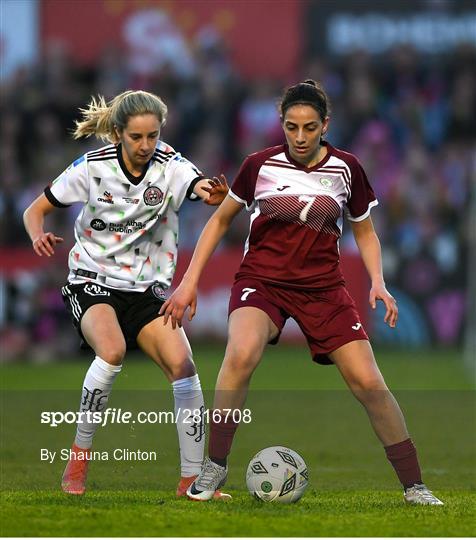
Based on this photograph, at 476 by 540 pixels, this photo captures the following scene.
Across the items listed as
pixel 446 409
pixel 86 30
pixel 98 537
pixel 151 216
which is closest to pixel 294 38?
pixel 86 30

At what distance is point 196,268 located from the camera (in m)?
7.18

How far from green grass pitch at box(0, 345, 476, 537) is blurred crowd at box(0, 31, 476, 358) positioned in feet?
7.92

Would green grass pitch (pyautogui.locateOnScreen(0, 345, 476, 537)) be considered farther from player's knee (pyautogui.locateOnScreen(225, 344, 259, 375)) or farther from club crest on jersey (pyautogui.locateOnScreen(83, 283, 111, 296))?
club crest on jersey (pyautogui.locateOnScreen(83, 283, 111, 296))

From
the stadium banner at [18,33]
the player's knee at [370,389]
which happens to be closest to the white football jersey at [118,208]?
the player's knee at [370,389]

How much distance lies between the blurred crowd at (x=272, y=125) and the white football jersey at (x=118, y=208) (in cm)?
1062

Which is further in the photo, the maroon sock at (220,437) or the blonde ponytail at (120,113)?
the blonde ponytail at (120,113)

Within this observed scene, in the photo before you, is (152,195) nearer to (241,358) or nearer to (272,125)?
(241,358)

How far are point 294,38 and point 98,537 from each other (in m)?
18.5

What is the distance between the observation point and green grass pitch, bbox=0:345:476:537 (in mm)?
6332

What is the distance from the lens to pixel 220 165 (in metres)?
20.5

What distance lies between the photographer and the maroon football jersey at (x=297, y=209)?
7250 millimetres

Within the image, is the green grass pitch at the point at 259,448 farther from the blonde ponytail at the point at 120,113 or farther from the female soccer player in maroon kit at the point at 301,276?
the blonde ponytail at the point at 120,113

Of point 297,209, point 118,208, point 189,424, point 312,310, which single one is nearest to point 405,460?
point 312,310

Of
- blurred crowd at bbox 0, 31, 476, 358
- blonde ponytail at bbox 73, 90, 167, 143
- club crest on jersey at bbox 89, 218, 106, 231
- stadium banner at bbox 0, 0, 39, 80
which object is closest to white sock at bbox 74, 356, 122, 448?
club crest on jersey at bbox 89, 218, 106, 231
